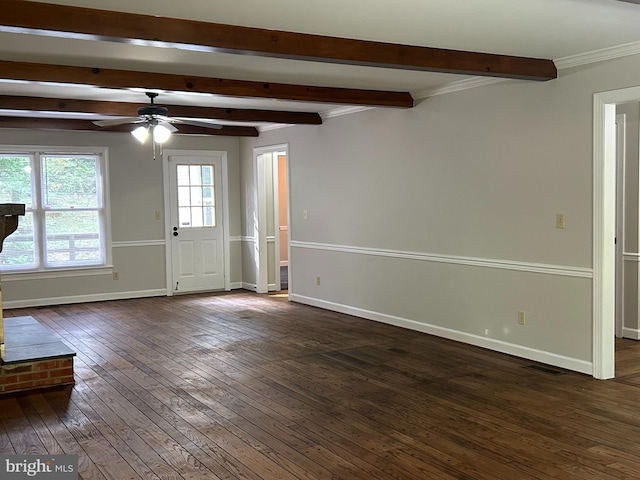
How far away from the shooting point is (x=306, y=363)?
5371 millimetres

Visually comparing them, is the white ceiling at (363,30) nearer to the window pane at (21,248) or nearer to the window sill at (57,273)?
the window pane at (21,248)

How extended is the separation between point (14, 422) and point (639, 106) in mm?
5706

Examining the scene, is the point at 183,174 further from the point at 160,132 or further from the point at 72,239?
the point at 160,132

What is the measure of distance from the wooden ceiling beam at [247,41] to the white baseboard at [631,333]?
107 inches

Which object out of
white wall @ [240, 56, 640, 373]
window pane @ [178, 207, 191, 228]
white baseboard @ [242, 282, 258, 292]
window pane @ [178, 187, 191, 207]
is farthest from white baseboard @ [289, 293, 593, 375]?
window pane @ [178, 187, 191, 207]

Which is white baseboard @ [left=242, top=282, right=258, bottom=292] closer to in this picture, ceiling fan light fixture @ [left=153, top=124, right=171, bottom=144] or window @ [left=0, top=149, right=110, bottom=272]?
window @ [left=0, top=149, right=110, bottom=272]

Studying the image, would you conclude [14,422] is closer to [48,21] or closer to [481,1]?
[48,21]

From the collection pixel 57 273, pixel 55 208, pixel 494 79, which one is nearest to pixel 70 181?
pixel 55 208

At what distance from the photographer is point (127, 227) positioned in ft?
29.6

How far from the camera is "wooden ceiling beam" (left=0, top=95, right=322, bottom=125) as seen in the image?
634 cm

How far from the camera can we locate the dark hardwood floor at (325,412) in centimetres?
333

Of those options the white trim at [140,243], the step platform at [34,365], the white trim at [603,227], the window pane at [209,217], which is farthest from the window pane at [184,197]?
the white trim at [603,227]

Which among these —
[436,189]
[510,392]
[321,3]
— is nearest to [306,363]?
[510,392]

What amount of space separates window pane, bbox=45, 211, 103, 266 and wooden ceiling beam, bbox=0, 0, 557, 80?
5606 millimetres
